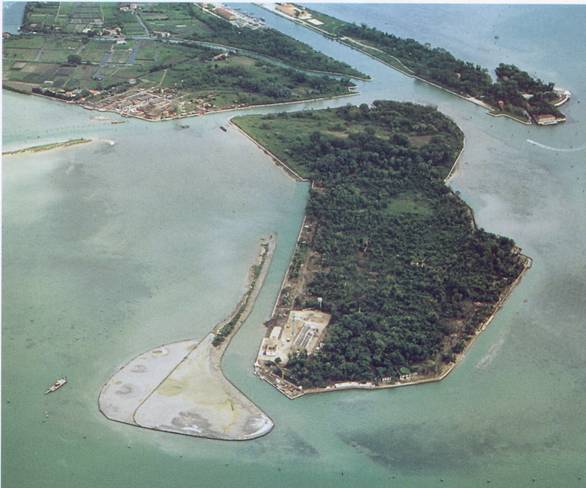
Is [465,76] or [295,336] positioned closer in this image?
[295,336]

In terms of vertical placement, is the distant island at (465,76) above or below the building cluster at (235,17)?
above

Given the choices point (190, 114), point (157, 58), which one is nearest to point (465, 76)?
point (190, 114)

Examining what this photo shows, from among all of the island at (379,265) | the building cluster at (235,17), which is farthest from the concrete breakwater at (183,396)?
the building cluster at (235,17)

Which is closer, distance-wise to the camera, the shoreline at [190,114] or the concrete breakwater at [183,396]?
the concrete breakwater at [183,396]

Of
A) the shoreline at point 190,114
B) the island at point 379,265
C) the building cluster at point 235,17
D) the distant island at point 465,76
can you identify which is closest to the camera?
the island at point 379,265

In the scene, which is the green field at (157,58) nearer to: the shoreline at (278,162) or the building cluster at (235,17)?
the building cluster at (235,17)

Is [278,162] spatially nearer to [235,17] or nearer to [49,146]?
[49,146]

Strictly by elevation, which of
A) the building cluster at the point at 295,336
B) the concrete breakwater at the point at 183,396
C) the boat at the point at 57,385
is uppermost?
the building cluster at the point at 295,336
